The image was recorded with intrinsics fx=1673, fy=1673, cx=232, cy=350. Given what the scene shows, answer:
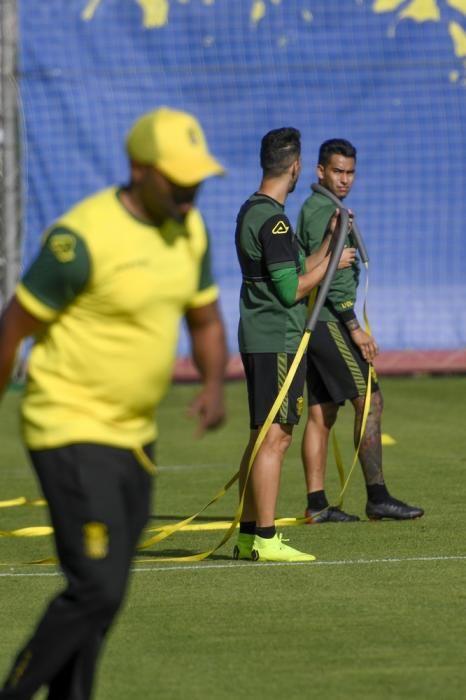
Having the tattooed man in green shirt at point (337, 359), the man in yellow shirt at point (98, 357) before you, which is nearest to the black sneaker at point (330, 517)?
the tattooed man in green shirt at point (337, 359)

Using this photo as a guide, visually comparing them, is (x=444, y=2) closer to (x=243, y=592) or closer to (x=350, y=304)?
(x=350, y=304)

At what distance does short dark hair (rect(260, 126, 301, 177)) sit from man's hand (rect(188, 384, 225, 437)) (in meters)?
3.23

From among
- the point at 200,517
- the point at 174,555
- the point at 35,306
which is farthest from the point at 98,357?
the point at 200,517

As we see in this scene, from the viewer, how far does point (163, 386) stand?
513 cm

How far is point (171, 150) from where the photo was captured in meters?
4.89

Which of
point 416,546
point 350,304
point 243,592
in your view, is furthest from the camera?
point 350,304

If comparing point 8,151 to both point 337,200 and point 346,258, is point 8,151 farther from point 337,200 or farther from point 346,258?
point 346,258

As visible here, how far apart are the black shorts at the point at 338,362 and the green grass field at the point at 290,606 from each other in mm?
776

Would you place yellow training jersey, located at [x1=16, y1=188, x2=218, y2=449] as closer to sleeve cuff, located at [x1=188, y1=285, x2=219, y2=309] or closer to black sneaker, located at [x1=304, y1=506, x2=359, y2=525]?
sleeve cuff, located at [x1=188, y1=285, x2=219, y2=309]

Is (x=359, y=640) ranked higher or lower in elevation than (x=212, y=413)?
lower

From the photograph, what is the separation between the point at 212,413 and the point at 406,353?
13389 mm

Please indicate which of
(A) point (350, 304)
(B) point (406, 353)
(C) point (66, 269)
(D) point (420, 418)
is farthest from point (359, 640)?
(B) point (406, 353)

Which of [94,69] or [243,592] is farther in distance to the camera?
[94,69]

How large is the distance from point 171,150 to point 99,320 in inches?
21.4
